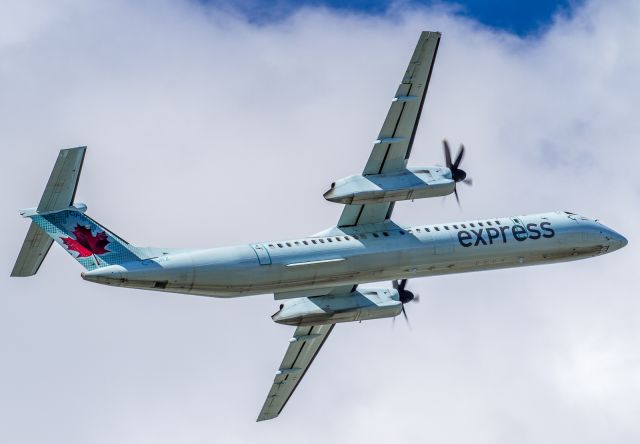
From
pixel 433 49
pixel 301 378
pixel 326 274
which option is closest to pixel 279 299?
pixel 326 274

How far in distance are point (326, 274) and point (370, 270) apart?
1827 mm

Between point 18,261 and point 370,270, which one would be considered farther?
point 370,270

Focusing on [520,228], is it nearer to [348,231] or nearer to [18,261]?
[348,231]

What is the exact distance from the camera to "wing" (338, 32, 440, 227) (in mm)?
53969

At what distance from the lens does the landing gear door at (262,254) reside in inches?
2152

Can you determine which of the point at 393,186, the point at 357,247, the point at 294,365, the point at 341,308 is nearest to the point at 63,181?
the point at 357,247

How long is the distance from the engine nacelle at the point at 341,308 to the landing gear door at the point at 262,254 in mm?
5425

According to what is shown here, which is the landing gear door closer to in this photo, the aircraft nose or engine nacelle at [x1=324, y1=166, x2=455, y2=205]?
engine nacelle at [x1=324, y1=166, x2=455, y2=205]

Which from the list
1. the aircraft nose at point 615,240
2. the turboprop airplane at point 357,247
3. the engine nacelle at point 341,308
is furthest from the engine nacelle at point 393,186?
the aircraft nose at point 615,240

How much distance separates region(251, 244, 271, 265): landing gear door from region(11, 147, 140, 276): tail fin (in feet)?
15.2

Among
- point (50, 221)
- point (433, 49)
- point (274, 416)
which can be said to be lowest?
point (274, 416)

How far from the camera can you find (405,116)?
5494cm

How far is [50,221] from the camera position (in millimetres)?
52500

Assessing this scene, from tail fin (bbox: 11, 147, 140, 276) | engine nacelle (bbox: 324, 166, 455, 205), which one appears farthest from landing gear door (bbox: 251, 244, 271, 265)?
tail fin (bbox: 11, 147, 140, 276)
